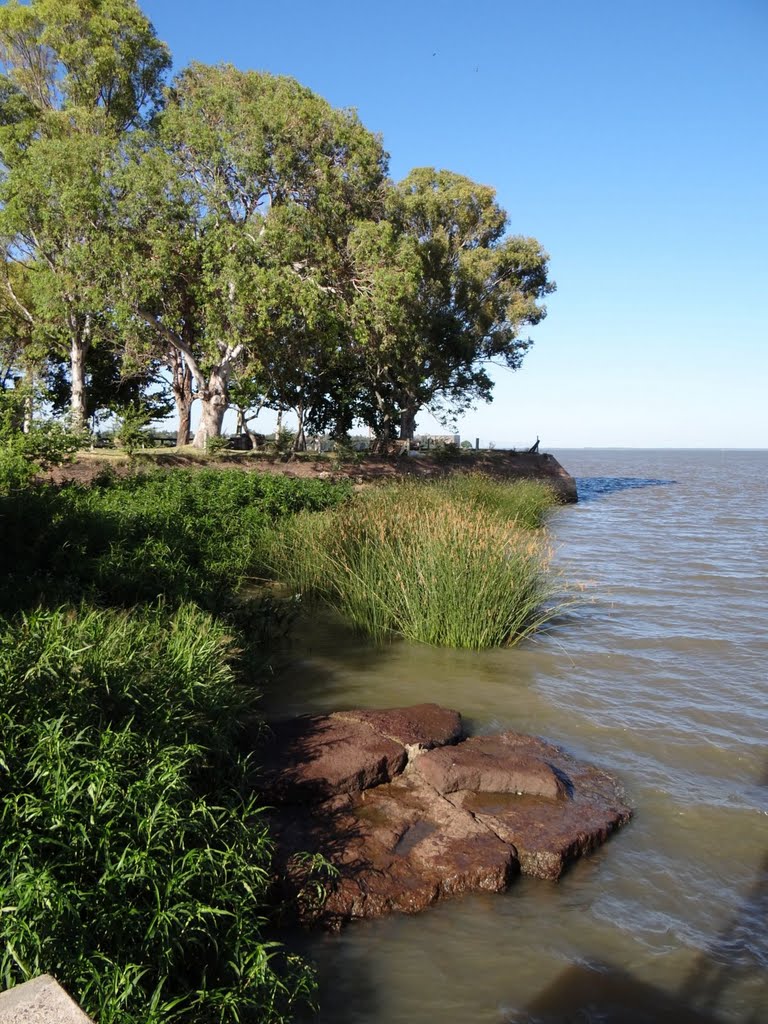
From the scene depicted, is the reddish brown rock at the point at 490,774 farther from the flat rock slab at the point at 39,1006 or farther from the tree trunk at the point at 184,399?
the tree trunk at the point at 184,399

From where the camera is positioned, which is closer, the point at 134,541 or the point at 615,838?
the point at 615,838

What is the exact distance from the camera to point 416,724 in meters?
5.82

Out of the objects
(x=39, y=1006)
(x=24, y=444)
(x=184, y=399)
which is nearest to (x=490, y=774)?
(x=39, y=1006)

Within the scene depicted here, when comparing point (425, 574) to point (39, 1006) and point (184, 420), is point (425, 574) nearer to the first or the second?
point (39, 1006)

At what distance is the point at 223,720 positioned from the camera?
4984 mm

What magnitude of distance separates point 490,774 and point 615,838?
812 millimetres

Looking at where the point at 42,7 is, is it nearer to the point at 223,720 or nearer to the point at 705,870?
the point at 223,720

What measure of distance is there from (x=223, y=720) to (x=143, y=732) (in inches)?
29.1

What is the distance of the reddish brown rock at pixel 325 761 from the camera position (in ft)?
15.7

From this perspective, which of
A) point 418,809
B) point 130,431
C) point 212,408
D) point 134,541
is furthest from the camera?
point 212,408

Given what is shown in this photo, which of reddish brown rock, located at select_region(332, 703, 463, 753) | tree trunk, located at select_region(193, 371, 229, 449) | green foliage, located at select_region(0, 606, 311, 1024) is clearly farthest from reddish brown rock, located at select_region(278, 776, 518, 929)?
tree trunk, located at select_region(193, 371, 229, 449)

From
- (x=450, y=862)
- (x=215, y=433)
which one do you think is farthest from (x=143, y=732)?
(x=215, y=433)

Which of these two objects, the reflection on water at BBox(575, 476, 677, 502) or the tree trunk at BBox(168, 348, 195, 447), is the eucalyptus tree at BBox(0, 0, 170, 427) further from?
the reflection on water at BBox(575, 476, 677, 502)

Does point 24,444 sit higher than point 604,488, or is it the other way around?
point 24,444
